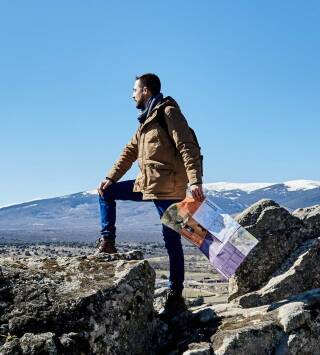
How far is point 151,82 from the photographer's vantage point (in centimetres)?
1133

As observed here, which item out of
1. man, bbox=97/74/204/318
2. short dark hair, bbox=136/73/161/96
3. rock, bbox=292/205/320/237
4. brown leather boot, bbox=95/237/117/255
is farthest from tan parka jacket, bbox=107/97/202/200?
rock, bbox=292/205/320/237

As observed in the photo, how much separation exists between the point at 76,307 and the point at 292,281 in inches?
213

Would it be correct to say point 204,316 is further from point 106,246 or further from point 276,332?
point 106,246

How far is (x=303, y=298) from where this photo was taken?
36.1ft

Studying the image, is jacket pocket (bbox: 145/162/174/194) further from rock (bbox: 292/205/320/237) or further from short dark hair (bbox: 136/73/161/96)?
rock (bbox: 292/205/320/237)

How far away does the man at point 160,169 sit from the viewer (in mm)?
10672

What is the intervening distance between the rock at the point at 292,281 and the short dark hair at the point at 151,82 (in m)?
4.90

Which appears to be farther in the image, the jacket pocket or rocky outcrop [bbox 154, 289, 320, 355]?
the jacket pocket

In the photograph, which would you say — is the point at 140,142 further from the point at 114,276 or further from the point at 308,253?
the point at 308,253

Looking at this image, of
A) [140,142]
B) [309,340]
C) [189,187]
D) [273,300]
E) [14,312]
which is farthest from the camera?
[273,300]

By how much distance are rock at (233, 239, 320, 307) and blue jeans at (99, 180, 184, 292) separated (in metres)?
1.93

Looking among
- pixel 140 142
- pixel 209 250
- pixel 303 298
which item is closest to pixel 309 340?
pixel 303 298

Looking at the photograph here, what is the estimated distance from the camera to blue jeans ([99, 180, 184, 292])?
1116cm

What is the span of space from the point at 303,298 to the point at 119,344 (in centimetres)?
374
